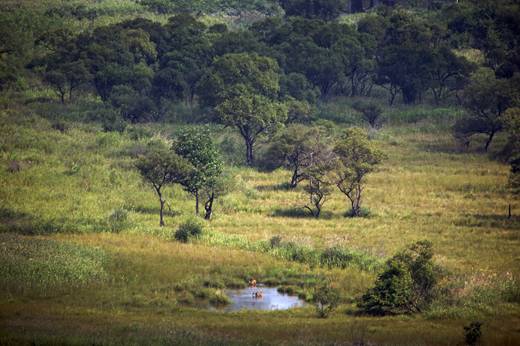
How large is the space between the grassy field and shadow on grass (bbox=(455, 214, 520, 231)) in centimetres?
11

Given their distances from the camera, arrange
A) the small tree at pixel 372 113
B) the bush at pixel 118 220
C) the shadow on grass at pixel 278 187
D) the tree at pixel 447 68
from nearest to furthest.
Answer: the bush at pixel 118 220 → the shadow on grass at pixel 278 187 → the small tree at pixel 372 113 → the tree at pixel 447 68

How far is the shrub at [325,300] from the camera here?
32406 mm

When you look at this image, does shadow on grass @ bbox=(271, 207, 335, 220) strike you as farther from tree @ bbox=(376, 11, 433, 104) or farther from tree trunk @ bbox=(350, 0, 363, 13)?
tree trunk @ bbox=(350, 0, 363, 13)

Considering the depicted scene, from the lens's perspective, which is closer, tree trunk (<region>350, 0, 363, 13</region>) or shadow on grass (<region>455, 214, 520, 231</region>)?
shadow on grass (<region>455, 214, 520, 231</region>)

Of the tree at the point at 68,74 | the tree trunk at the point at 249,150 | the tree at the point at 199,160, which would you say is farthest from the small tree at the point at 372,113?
the tree at the point at 199,160

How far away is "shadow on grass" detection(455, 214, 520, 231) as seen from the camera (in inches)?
1916

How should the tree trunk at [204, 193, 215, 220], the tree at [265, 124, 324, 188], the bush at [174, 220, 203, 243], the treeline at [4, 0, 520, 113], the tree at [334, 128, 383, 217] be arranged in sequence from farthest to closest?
1. the treeline at [4, 0, 520, 113]
2. the tree at [265, 124, 324, 188]
3. the tree at [334, 128, 383, 217]
4. the tree trunk at [204, 193, 215, 220]
5. the bush at [174, 220, 203, 243]

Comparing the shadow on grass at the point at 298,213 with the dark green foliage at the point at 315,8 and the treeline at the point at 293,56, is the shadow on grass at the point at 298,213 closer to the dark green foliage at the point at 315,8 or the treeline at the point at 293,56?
the treeline at the point at 293,56

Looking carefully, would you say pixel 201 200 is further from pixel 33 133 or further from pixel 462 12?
pixel 462 12

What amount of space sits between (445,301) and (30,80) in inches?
2314

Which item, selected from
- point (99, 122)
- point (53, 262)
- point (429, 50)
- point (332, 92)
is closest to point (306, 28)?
point (332, 92)

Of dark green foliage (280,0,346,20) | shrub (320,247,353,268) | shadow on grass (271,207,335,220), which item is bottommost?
shadow on grass (271,207,335,220)

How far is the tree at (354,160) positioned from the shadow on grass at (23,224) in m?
19.4

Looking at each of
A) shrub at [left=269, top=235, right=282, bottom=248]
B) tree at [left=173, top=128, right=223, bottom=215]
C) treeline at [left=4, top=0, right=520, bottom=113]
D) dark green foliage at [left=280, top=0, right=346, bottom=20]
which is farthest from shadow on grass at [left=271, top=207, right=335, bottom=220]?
dark green foliage at [left=280, top=0, right=346, bottom=20]
